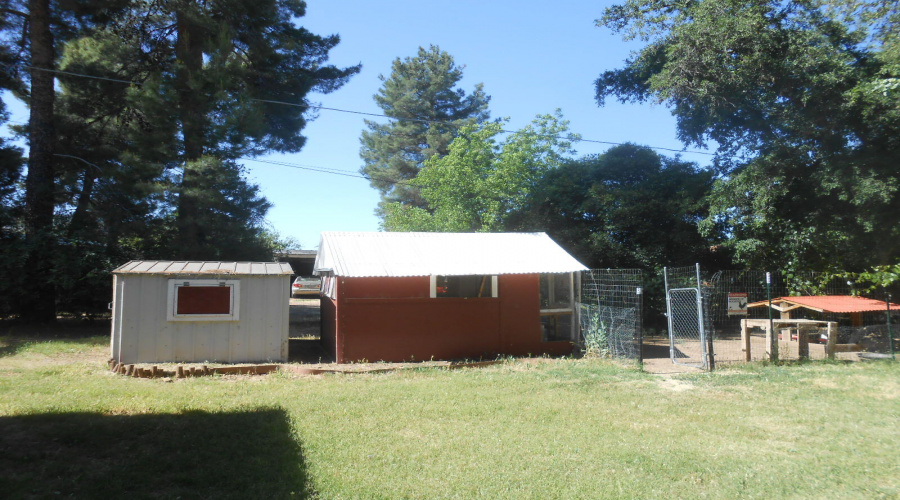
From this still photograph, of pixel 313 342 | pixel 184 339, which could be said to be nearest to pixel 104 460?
pixel 184 339

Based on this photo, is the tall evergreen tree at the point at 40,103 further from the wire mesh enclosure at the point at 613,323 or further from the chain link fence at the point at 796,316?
the chain link fence at the point at 796,316

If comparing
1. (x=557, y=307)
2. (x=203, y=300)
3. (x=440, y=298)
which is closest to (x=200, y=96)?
(x=203, y=300)

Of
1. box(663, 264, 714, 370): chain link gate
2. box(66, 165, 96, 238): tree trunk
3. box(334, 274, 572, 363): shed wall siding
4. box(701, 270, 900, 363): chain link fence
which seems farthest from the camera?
box(66, 165, 96, 238): tree trunk

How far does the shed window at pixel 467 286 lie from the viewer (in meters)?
12.1

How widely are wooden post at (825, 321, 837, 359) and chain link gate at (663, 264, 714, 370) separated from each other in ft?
7.53

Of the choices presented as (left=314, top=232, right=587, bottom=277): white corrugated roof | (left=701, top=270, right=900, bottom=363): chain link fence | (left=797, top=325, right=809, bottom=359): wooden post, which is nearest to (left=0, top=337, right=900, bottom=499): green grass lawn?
(left=797, top=325, right=809, bottom=359): wooden post

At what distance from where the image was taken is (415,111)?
122ft

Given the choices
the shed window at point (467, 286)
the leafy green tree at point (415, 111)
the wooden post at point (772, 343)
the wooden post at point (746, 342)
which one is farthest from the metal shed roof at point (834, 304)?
the leafy green tree at point (415, 111)

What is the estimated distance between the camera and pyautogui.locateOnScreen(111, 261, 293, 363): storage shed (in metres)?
10.1

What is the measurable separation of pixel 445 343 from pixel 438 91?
94.9ft

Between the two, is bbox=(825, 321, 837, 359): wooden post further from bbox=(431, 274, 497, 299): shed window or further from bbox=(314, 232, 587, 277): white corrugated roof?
bbox=(431, 274, 497, 299): shed window

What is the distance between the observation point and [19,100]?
18.1 metres

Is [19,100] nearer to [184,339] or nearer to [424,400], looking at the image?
[184,339]

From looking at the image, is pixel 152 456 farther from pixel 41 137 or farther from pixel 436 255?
pixel 41 137
